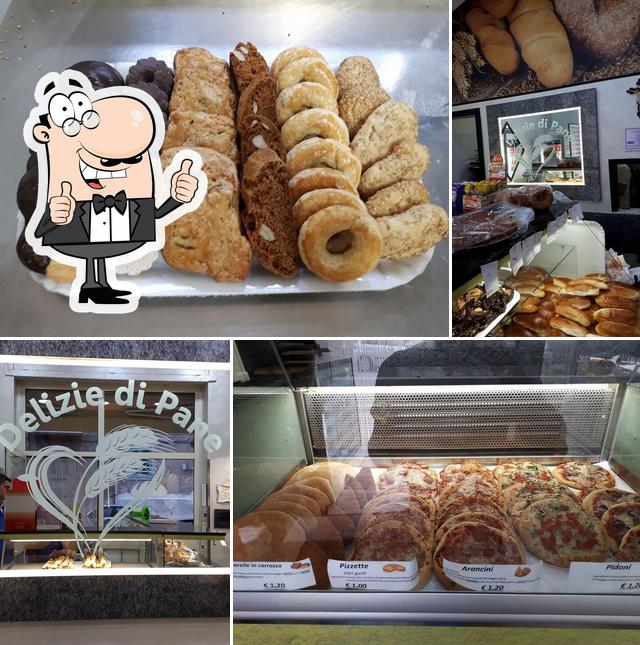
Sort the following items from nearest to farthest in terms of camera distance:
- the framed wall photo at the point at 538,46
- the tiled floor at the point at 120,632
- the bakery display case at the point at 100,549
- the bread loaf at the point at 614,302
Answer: the framed wall photo at the point at 538,46 < the bread loaf at the point at 614,302 < the bakery display case at the point at 100,549 < the tiled floor at the point at 120,632

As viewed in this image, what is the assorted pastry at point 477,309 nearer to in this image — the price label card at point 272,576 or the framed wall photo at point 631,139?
the framed wall photo at point 631,139

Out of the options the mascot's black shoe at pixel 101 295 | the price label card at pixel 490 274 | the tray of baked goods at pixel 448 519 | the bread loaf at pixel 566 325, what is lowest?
the tray of baked goods at pixel 448 519

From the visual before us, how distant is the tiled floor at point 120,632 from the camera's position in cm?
232

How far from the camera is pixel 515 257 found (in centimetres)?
204

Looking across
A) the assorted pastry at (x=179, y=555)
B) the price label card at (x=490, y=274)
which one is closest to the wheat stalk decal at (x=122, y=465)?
the assorted pastry at (x=179, y=555)

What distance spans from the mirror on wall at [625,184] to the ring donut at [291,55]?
89cm

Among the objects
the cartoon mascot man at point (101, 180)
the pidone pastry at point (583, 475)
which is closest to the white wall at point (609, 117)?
the pidone pastry at point (583, 475)

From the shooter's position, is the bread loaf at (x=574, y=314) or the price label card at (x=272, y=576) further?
the price label card at (x=272, y=576)

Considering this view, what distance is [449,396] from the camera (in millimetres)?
2191

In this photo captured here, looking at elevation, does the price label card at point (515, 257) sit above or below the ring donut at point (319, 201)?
below

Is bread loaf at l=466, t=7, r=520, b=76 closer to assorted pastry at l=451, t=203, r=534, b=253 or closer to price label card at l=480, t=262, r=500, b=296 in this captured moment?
assorted pastry at l=451, t=203, r=534, b=253

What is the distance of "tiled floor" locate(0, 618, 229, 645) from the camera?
7.61 feet

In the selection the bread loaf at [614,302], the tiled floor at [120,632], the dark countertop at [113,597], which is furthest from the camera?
the dark countertop at [113,597]

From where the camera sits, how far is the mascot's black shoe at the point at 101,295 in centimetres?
204
